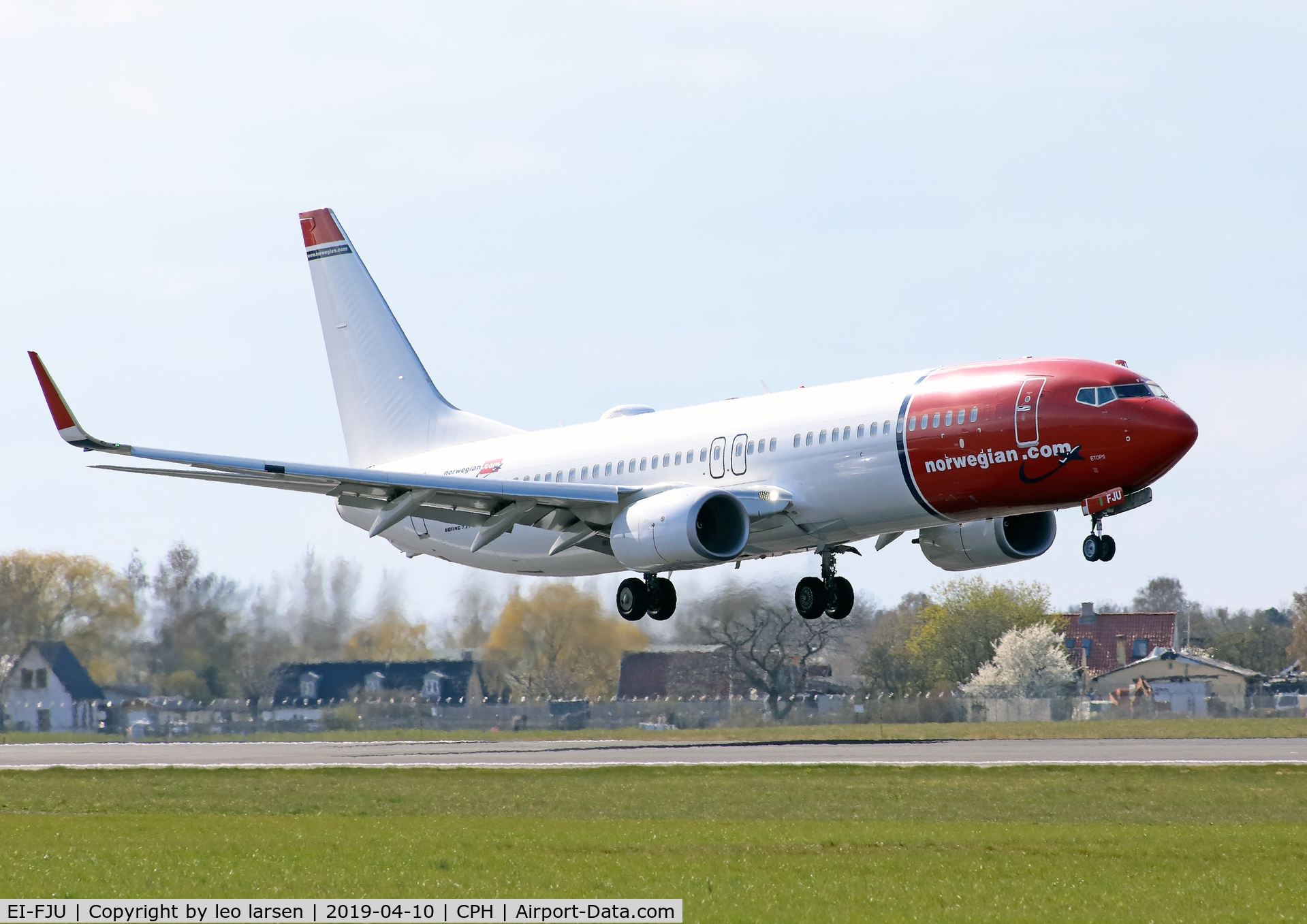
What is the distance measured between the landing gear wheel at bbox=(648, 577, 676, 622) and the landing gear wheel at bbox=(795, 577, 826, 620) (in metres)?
3.17

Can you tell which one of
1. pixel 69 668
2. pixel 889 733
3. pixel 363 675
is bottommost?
pixel 889 733

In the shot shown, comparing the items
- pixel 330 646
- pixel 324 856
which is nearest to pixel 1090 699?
pixel 330 646

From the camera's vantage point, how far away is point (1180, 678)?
9144cm

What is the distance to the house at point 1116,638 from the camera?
10688cm

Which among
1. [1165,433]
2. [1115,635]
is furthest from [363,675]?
[1115,635]

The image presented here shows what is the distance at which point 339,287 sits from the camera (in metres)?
51.8

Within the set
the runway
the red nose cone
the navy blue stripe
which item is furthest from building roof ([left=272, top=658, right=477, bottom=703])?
the red nose cone

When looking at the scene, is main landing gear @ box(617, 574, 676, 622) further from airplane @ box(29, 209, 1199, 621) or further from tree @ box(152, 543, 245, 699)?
tree @ box(152, 543, 245, 699)

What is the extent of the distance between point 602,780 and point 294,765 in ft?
40.6

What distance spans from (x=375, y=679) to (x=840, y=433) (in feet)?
127

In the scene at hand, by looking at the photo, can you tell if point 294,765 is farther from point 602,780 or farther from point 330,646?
point 330,646

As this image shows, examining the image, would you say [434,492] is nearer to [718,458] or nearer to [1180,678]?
[718,458]

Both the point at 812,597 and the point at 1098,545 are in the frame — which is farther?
the point at 812,597
